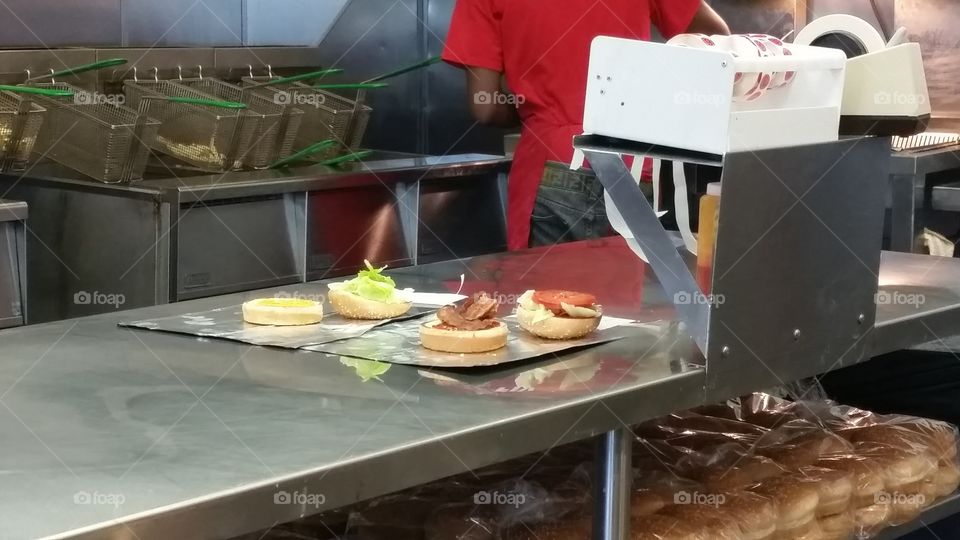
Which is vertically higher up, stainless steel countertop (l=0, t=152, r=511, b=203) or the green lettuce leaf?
stainless steel countertop (l=0, t=152, r=511, b=203)

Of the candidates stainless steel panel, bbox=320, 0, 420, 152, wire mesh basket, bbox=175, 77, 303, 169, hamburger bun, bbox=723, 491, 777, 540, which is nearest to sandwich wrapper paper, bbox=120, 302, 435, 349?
hamburger bun, bbox=723, 491, 777, 540

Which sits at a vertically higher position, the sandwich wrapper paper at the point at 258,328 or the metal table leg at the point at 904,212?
the metal table leg at the point at 904,212

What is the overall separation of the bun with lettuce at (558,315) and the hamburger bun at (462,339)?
8 cm

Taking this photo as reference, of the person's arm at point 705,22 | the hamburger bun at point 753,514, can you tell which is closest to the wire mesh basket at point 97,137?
the person's arm at point 705,22

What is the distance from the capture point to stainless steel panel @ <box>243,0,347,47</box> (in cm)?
455

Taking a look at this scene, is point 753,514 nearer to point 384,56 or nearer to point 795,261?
point 795,261

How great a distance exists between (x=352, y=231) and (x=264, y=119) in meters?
0.44

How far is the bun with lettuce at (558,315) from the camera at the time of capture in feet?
6.25

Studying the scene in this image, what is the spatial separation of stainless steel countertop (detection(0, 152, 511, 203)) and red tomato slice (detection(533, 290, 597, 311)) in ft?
5.73

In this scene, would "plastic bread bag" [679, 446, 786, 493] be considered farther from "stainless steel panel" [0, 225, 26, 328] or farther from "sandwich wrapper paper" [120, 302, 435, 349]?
"stainless steel panel" [0, 225, 26, 328]

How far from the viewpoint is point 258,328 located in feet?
6.47

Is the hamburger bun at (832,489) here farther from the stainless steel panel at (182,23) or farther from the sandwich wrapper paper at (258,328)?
the stainless steel panel at (182,23)

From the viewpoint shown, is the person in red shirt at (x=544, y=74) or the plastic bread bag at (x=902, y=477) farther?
the person in red shirt at (x=544, y=74)

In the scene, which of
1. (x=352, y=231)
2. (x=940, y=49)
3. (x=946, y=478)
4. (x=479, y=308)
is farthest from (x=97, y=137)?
(x=940, y=49)
